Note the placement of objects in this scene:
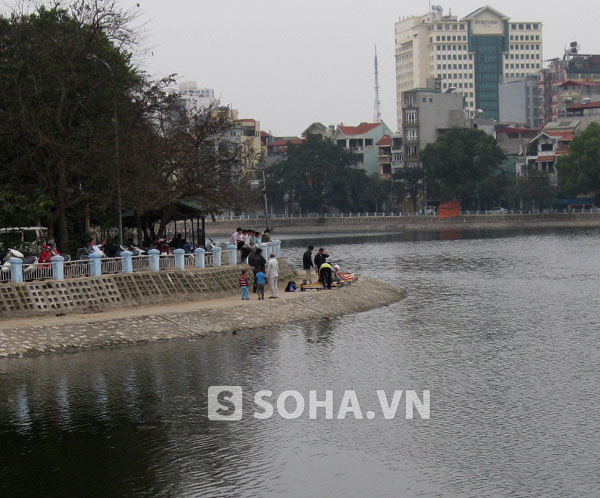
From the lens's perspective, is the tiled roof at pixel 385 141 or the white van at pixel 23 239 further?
the tiled roof at pixel 385 141

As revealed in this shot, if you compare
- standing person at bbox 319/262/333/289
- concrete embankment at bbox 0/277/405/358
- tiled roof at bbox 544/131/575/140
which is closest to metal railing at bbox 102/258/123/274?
concrete embankment at bbox 0/277/405/358

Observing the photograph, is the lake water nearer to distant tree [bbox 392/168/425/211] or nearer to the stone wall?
the stone wall

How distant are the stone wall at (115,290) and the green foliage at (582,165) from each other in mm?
90151

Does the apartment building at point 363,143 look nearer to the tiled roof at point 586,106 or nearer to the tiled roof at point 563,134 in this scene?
the tiled roof at point 563,134

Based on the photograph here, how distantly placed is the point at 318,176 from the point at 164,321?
383ft

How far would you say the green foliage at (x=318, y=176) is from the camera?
14825 cm

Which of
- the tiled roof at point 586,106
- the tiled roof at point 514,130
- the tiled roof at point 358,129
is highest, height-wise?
the tiled roof at point 586,106

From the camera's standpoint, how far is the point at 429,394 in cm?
2439

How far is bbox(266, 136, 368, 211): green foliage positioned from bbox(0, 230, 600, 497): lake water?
10784 cm

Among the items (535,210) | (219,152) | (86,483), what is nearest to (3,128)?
(219,152)

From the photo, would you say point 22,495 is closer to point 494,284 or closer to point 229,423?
point 229,423

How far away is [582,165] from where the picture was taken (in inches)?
4906

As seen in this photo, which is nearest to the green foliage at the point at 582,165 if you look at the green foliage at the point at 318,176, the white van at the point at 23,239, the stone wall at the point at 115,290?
the green foliage at the point at 318,176

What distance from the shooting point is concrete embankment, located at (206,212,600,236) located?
13288 cm
